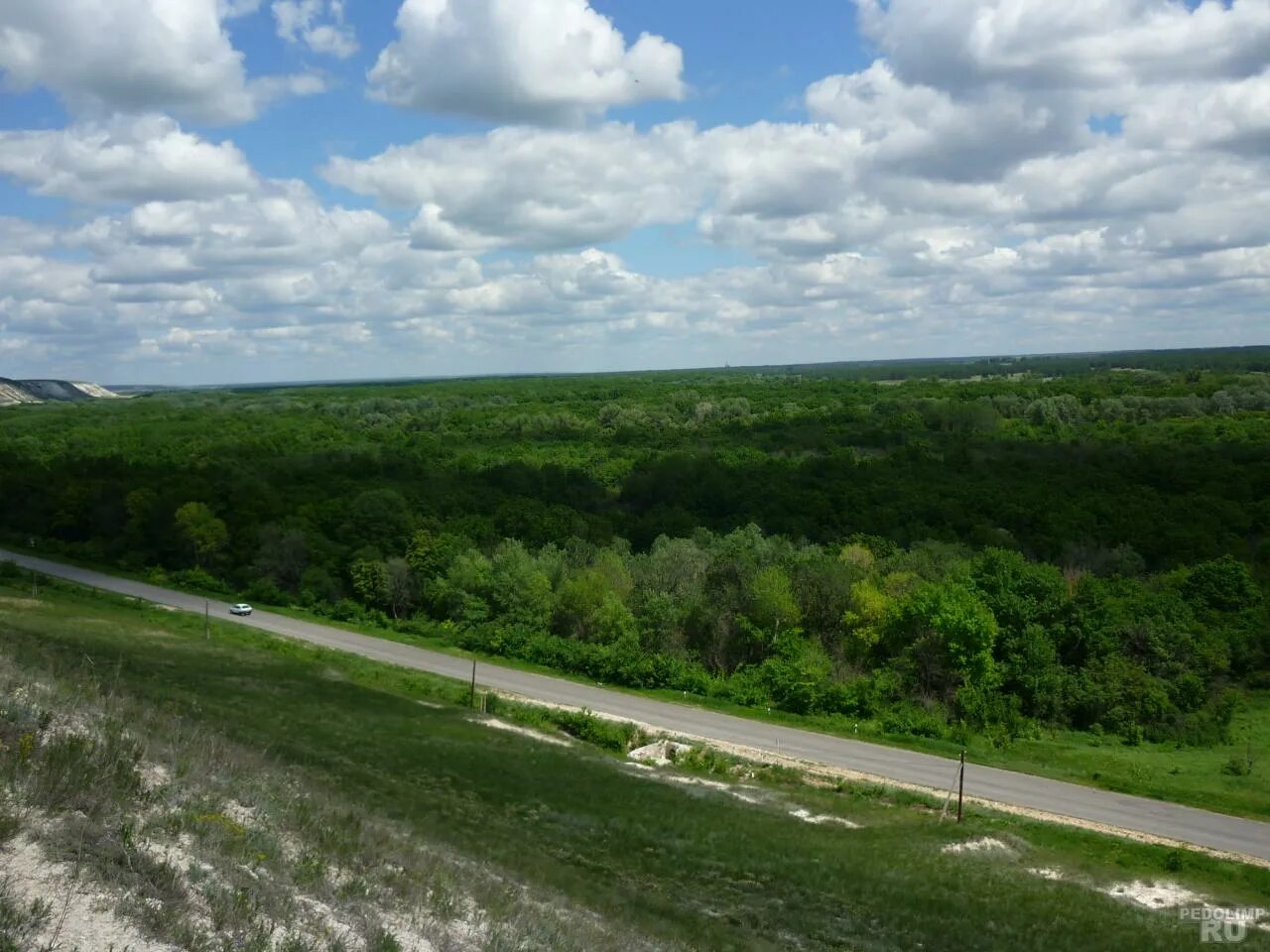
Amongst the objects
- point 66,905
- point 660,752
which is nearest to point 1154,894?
point 660,752

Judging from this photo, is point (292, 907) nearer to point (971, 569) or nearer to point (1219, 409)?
point (971, 569)

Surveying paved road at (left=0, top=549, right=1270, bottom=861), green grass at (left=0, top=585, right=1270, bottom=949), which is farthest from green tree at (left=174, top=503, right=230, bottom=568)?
green grass at (left=0, top=585, right=1270, bottom=949)

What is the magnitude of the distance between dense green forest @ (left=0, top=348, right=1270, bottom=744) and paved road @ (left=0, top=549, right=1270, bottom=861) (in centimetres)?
378

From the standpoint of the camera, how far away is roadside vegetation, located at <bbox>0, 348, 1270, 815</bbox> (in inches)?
1622

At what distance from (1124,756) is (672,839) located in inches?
924

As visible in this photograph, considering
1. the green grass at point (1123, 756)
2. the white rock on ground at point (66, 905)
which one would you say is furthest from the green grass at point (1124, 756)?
the white rock on ground at point (66, 905)

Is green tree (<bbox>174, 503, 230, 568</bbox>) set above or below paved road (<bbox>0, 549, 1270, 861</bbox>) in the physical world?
above

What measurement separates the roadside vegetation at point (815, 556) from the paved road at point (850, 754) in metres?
2.03

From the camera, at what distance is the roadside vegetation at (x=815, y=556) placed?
4119cm

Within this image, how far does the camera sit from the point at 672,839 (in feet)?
67.4

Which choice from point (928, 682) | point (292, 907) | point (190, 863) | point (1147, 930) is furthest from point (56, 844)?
point (928, 682)

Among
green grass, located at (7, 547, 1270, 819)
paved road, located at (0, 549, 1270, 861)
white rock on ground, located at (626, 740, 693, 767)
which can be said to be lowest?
green grass, located at (7, 547, 1270, 819)

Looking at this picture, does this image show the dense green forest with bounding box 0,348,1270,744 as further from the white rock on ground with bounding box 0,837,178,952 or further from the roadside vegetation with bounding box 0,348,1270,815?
the white rock on ground with bounding box 0,837,178,952

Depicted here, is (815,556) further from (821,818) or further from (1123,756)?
(821,818)
